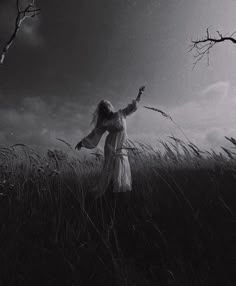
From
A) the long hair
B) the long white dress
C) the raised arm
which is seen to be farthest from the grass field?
the long hair

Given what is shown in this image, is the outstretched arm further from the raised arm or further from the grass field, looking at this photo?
the grass field

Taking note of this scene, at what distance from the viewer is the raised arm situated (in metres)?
4.38

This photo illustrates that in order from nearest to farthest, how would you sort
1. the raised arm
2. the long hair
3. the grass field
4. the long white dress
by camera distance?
1. the grass field
2. the long white dress
3. the raised arm
4. the long hair

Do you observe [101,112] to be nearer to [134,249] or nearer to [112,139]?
[112,139]

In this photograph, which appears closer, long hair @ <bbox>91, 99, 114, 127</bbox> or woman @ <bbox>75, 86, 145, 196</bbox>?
woman @ <bbox>75, 86, 145, 196</bbox>

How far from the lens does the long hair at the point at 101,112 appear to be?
4578 millimetres

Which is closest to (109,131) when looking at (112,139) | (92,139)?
(112,139)

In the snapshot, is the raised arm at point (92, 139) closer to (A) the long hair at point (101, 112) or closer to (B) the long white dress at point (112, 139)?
(B) the long white dress at point (112, 139)

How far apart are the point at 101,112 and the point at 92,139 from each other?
79 centimetres

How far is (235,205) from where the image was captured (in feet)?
5.58

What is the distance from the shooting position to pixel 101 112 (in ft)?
15.5

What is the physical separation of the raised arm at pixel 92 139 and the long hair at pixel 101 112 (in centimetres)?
25

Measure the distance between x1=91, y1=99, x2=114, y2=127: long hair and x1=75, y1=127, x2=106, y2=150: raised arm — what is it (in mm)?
252

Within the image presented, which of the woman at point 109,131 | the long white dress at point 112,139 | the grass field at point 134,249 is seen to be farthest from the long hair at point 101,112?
the grass field at point 134,249
